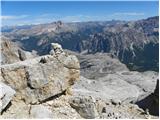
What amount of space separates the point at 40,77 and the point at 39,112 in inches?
187

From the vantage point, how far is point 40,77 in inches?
1312

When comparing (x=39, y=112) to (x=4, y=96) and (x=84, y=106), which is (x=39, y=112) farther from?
(x=84, y=106)

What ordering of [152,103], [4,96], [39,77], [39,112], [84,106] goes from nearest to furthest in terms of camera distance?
[4,96], [39,112], [84,106], [39,77], [152,103]

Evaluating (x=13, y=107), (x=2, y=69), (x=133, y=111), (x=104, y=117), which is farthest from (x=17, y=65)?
(x=133, y=111)

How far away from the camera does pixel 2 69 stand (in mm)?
31969

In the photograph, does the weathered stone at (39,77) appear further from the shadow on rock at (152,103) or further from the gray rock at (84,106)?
the shadow on rock at (152,103)

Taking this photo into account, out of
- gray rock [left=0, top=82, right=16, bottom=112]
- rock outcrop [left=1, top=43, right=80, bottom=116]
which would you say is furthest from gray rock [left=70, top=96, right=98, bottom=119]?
gray rock [left=0, top=82, right=16, bottom=112]

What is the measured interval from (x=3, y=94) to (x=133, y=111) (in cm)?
1822

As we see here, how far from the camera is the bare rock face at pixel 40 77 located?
3225cm

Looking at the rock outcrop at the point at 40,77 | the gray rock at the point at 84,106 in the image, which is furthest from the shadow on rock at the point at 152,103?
the gray rock at the point at 84,106

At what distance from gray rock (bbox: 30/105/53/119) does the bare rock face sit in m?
1.62

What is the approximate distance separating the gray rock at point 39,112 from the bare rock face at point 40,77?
1.62m

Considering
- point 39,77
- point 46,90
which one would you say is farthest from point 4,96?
point 46,90

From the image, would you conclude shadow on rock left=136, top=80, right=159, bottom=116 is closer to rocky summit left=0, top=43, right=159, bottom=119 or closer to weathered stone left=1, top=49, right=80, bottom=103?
rocky summit left=0, top=43, right=159, bottom=119
